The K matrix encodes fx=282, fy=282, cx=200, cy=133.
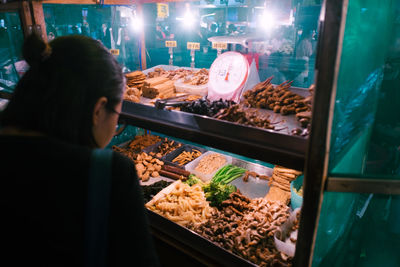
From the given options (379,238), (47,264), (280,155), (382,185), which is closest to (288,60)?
(280,155)

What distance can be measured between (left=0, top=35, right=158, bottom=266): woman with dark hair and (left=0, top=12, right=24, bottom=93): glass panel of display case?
2.12 m

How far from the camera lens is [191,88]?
8.83 ft

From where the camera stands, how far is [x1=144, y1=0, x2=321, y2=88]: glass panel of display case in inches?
94.4

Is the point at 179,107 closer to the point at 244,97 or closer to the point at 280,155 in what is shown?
the point at 244,97

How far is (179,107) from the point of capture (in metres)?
2.29

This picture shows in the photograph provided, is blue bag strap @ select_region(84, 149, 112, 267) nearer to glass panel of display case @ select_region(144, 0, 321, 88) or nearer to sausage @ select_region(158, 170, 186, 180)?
glass panel of display case @ select_region(144, 0, 321, 88)

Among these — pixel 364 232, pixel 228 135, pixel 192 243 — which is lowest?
pixel 364 232

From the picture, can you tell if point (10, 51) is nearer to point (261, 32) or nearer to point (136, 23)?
point (136, 23)

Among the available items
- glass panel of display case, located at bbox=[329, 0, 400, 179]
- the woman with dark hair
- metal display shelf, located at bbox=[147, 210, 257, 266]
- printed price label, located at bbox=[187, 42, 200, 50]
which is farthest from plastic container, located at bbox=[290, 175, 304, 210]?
printed price label, located at bbox=[187, 42, 200, 50]

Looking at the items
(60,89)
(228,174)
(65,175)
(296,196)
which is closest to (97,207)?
(65,175)

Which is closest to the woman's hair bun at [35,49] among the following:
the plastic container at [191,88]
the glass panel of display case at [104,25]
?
the plastic container at [191,88]

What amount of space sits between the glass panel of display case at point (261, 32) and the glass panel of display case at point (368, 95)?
47cm

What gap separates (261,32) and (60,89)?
2.00 metres

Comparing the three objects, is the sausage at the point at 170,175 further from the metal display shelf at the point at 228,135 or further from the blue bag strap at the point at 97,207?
the blue bag strap at the point at 97,207
